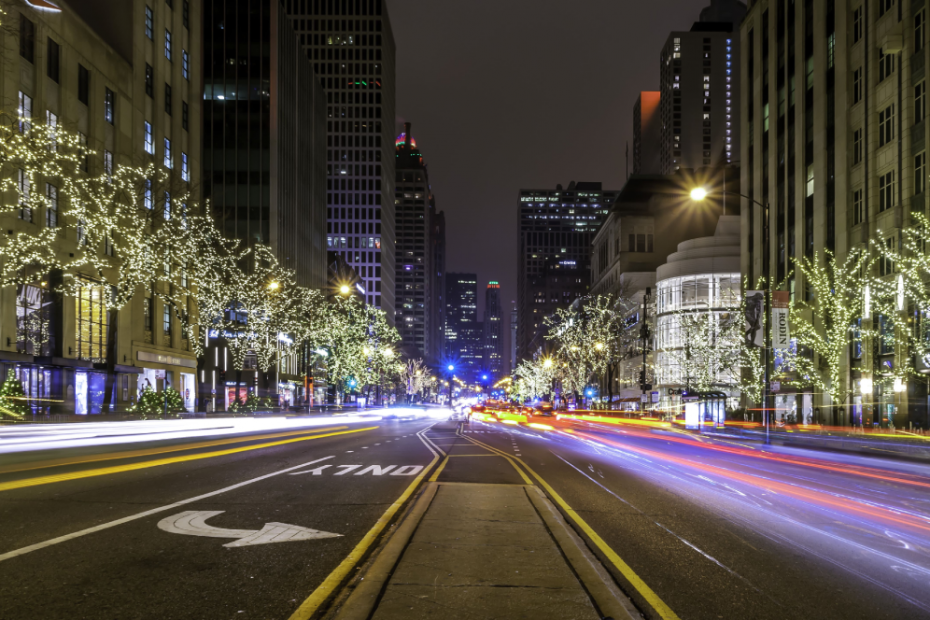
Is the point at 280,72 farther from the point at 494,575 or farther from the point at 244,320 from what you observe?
the point at 494,575

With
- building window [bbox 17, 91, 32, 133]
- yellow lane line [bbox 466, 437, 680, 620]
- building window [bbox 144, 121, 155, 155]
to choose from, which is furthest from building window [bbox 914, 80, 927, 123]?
building window [bbox 144, 121, 155, 155]

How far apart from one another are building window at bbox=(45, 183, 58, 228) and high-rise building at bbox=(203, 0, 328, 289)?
43043 mm

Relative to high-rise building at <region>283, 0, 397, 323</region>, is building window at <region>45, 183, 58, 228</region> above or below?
below

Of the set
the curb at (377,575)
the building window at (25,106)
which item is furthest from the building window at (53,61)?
the curb at (377,575)

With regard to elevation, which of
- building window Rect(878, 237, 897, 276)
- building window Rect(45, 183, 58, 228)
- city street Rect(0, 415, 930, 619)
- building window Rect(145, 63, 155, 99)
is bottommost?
city street Rect(0, 415, 930, 619)

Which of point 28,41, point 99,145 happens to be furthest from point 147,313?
point 28,41

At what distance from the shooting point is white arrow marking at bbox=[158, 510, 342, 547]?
26.8ft

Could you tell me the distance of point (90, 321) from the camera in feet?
143

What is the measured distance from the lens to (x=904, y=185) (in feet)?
131

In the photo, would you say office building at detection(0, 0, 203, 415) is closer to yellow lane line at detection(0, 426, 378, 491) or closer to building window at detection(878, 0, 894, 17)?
yellow lane line at detection(0, 426, 378, 491)

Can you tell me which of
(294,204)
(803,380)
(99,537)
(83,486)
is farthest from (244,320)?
(99,537)

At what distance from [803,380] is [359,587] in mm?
50833

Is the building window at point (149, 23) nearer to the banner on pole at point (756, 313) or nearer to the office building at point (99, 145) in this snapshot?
the office building at point (99, 145)

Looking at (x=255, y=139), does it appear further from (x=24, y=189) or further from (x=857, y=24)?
(x=857, y=24)
